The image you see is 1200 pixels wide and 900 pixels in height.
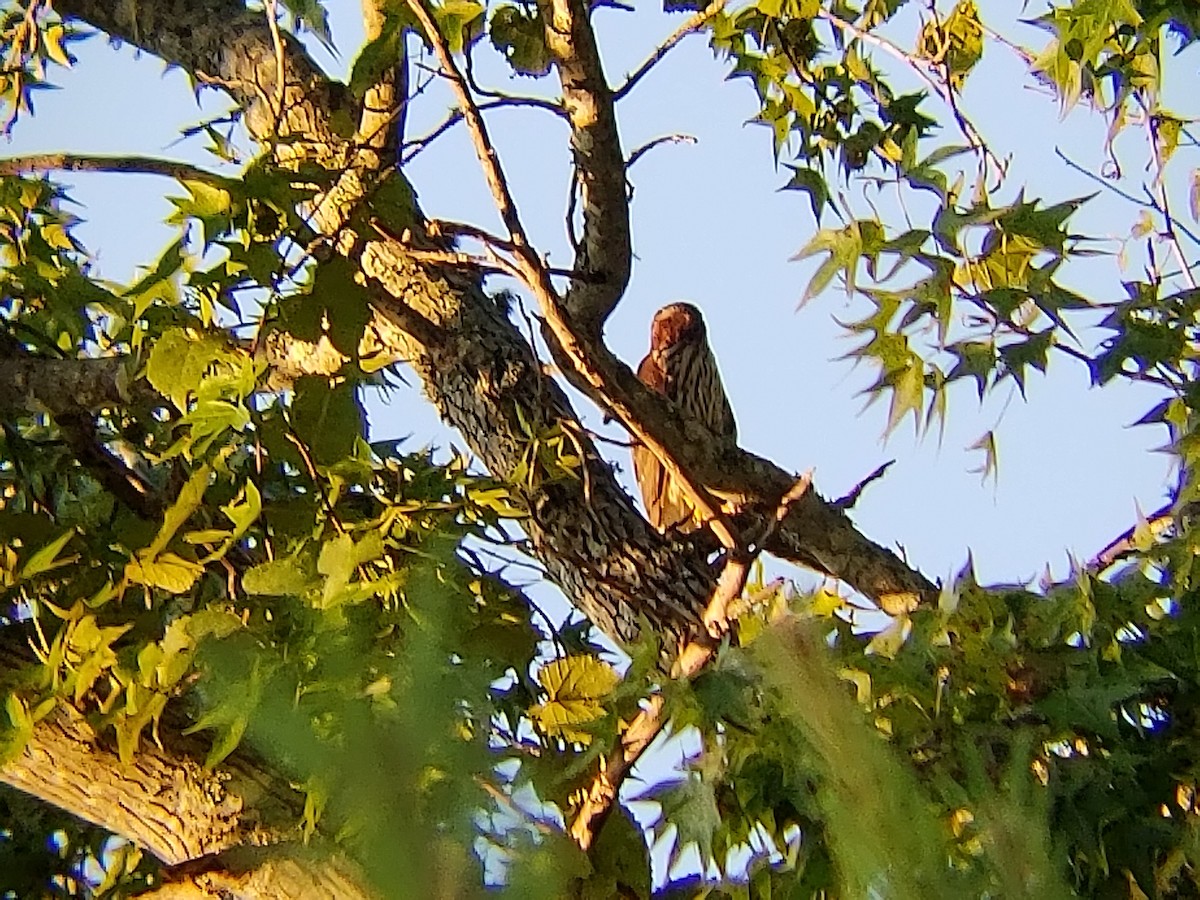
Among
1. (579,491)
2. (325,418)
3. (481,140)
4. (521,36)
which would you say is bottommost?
(325,418)

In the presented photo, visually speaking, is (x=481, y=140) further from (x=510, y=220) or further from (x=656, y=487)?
(x=656, y=487)

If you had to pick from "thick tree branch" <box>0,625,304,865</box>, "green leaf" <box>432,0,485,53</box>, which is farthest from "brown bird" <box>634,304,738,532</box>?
"thick tree branch" <box>0,625,304,865</box>

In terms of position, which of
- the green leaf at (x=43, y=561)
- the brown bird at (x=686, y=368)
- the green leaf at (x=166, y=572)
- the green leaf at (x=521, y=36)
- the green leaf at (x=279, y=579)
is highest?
the brown bird at (x=686, y=368)

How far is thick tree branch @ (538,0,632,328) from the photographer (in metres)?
1.55

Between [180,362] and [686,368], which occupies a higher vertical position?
[686,368]

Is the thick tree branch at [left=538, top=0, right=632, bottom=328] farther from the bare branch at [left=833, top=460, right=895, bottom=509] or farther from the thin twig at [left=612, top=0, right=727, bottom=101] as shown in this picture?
the bare branch at [left=833, top=460, right=895, bottom=509]

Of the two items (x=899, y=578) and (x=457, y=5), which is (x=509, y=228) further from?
(x=899, y=578)

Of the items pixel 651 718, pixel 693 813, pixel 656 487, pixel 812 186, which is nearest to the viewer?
pixel 693 813

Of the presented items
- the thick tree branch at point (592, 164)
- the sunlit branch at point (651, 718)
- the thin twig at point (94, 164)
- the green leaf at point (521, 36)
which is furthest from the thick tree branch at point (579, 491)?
the sunlit branch at point (651, 718)

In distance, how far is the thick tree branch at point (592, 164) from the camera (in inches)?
61.2

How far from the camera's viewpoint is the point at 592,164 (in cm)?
166

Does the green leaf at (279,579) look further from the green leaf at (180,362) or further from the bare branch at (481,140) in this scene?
the bare branch at (481,140)

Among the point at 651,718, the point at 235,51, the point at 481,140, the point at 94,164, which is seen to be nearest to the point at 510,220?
the point at 481,140

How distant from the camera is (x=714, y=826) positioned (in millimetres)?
764
